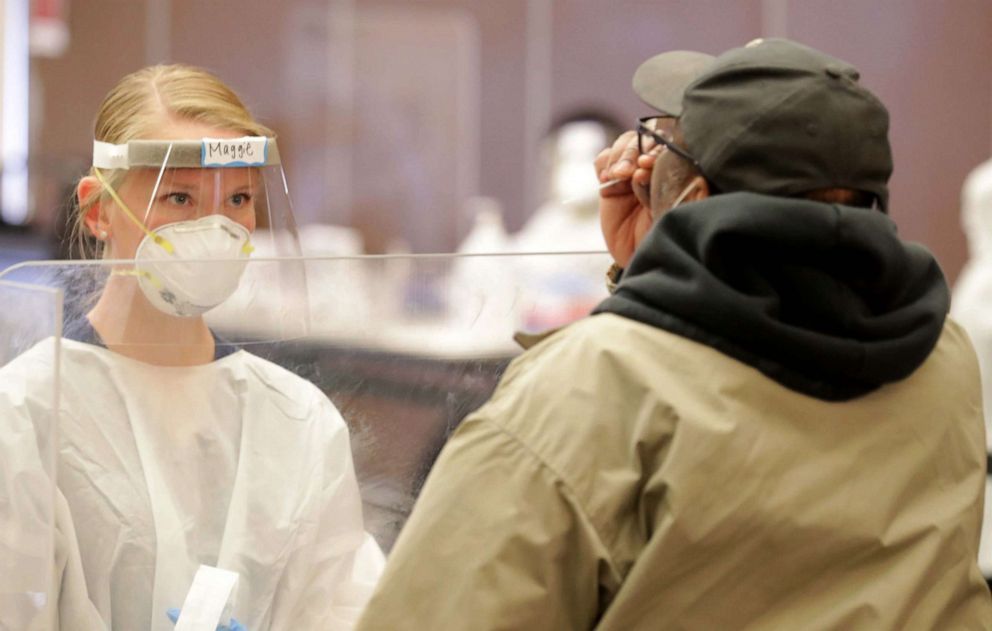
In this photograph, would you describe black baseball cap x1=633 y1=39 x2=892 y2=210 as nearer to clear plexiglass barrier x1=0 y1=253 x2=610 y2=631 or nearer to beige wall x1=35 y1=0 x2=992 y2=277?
clear plexiglass barrier x1=0 y1=253 x2=610 y2=631

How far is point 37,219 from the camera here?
20.3ft

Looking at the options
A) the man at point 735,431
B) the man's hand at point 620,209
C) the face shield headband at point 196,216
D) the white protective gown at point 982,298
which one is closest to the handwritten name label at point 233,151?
the face shield headband at point 196,216

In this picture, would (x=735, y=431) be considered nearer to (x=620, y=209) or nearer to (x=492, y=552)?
(x=492, y=552)

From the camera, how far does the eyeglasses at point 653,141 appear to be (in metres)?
1.14

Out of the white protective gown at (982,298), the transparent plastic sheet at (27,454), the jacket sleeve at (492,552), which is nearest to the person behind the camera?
the jacket sleeve at (492,552)

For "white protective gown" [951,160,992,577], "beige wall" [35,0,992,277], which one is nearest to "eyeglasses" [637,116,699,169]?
"white protective gown" [951,160,992,577]

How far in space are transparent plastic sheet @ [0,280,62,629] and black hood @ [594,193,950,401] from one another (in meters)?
0.57

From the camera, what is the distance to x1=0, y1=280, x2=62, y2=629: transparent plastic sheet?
1.26 metres

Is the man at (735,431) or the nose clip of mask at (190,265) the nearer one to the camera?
the man at (735,431)

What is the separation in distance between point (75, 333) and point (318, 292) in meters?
0.26

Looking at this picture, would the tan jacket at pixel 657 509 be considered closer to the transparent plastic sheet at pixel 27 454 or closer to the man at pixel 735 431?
the man at pixel 735 431

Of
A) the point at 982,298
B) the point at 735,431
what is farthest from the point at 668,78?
the point at 982,298

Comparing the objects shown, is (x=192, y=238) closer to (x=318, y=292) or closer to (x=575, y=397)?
(x=318, y=292)

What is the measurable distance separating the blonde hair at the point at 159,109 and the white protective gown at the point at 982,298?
2.50m
